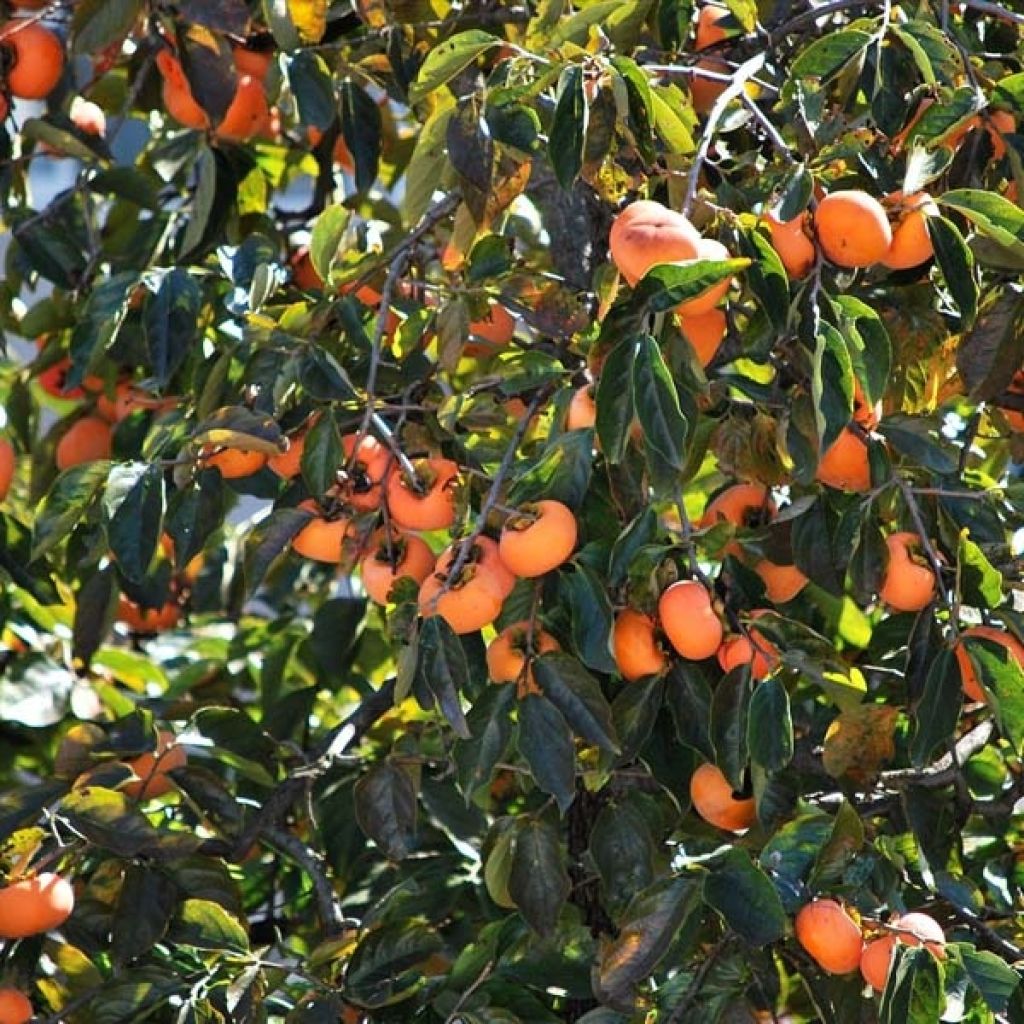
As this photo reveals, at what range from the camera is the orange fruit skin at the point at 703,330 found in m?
1.27

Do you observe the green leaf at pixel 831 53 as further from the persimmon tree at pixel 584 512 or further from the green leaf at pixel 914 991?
the green leaf at pixel 914 991

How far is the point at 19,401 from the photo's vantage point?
7.06 feet

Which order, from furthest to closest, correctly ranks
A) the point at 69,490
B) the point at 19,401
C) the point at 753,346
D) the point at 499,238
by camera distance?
1. the point at 19,401
2. the point at 499,238
3. the point at 69,490
4. the point at 753,346

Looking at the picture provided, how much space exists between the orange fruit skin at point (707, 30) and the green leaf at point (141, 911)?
849mm

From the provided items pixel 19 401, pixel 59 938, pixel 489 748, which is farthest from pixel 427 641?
pixel 19 401

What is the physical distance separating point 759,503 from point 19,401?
96 cm

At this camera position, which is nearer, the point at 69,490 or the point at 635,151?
the point at 635,151

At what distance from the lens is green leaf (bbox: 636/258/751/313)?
1151 millimetres

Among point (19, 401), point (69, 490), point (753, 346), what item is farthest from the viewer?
point (19, 401)

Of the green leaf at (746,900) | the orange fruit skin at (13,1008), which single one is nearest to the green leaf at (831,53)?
the green leaf at (746,900)

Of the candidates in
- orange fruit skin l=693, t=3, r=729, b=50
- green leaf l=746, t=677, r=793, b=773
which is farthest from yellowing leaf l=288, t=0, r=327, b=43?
green leaf l=746, t=677, r=793, b=773

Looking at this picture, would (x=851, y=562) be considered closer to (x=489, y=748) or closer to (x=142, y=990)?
(x=489, y=748)

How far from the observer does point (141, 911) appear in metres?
1.55

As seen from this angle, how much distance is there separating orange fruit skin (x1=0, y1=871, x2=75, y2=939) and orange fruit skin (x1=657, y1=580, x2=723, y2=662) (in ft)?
1.69
